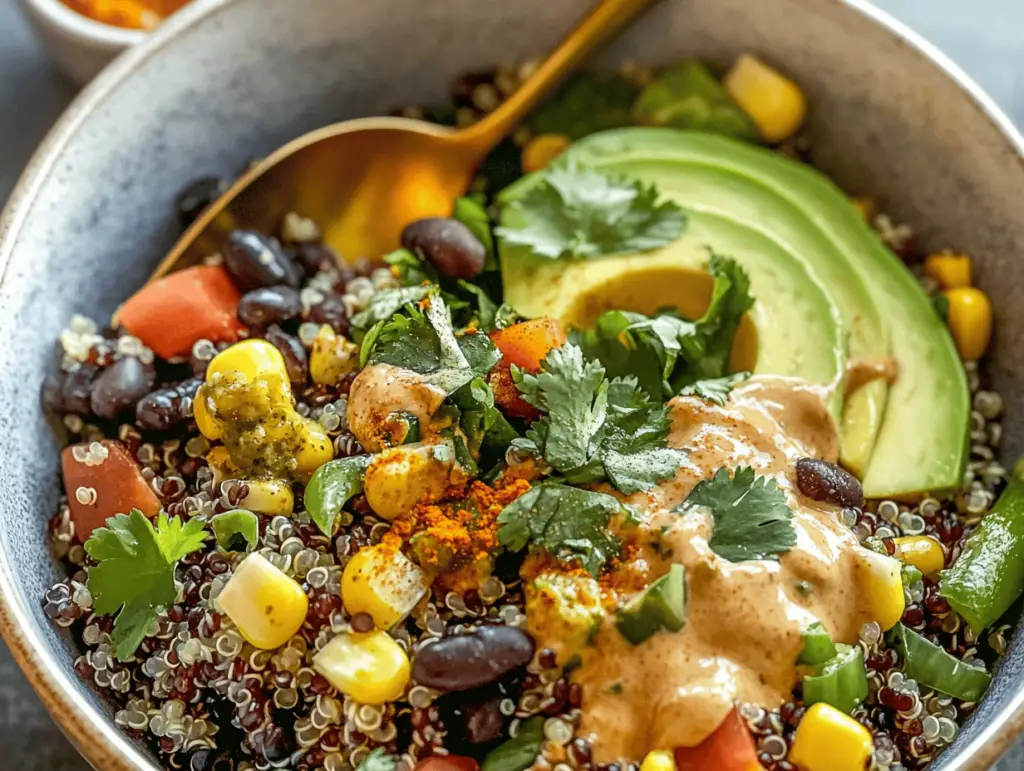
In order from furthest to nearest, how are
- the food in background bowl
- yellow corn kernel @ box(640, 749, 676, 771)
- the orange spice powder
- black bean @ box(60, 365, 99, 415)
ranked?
the orange spice powder → black bean @ box(60, 365, 99, 415) → the food in background bowl → yellow corn kernel @ box(640, 749, 676, 771)

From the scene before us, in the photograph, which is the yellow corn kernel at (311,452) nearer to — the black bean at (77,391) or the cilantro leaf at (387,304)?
the cilantro leaf at (387,304)

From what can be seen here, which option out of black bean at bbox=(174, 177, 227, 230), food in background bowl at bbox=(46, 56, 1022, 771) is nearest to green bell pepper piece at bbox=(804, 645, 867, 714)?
food in background bowl at bbox=(46, 56, 1022, 771)

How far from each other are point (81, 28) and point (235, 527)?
1.79 metres

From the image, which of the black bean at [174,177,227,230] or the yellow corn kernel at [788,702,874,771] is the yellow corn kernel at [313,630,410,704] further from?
the black bean at [174,177,227,230]

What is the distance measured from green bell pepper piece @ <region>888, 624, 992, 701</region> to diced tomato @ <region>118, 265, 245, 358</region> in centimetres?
157

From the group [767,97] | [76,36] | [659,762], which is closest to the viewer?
[659,762]

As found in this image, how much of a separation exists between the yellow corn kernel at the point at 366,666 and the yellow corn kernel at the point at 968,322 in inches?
60.4

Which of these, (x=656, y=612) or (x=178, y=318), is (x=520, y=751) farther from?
(x=178, y=318)

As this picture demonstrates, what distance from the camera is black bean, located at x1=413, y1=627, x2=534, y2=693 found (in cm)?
182

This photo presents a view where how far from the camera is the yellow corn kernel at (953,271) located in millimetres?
2660

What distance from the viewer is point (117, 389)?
2.29 metres

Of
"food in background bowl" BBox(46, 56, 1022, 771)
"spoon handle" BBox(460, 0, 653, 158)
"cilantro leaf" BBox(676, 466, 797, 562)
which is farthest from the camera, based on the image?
"spoon handle" BBox(460, 0, 653, 158)

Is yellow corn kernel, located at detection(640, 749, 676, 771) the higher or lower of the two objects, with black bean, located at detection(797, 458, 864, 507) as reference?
lower

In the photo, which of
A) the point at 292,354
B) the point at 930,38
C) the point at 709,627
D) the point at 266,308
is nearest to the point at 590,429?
the point at 709,627
